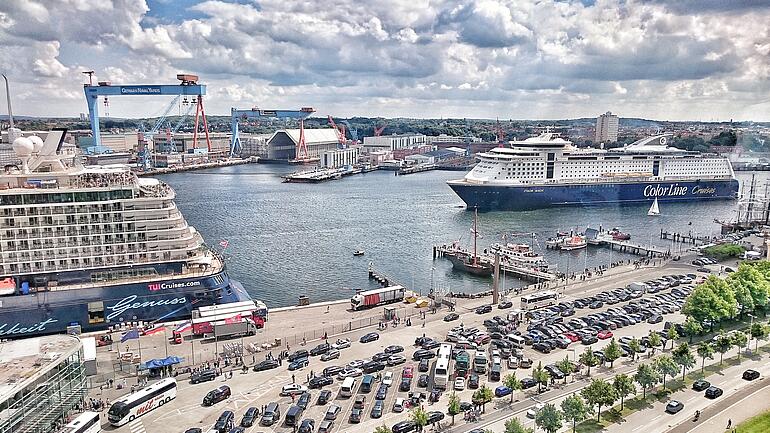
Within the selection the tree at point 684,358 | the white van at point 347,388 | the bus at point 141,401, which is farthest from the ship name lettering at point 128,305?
the tree at point 684,358

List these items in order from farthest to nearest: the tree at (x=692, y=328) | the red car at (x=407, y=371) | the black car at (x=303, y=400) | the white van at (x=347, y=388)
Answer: the tree at (x=692, y=328) < the red car at (x=407, y=371) < the white van at (x=347, y=388) < the black car at (x=303, y=400)

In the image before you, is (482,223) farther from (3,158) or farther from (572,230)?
(3,158)

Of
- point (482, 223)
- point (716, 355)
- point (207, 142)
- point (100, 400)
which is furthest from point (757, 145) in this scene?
point (207, 142)

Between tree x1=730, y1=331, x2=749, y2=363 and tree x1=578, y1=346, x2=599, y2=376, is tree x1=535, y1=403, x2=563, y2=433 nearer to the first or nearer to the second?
tree x1=578, y1=346, x2=599, y2=376

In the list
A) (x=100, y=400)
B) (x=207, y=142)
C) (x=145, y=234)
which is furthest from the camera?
(x=207, y=142)

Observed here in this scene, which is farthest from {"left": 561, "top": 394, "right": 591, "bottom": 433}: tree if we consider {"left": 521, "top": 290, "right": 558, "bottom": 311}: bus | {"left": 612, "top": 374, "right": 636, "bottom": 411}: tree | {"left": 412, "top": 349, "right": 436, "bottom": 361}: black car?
{"left": 521, "top": 290, "right": 558, "bottom": 311}: bus

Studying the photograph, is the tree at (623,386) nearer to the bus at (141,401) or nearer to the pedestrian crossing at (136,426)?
the bus at (141,401)

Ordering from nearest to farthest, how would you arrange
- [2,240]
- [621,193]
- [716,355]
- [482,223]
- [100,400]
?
[100,400], [716,355], [2,240], [482,223], [621,193]
